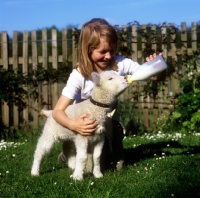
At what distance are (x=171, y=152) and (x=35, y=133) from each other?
3.97 meters

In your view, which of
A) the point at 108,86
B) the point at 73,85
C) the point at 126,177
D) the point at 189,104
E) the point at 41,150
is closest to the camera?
the point at 108,86

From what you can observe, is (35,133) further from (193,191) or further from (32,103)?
(193,191)

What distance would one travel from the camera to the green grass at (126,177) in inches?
162

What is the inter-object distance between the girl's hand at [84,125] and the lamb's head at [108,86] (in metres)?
0.24

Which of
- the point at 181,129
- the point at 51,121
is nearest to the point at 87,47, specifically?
the point at 51,121

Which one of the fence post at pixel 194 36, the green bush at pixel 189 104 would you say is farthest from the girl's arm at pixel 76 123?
the fence post at pixel 194 36

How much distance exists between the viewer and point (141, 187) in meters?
4.27

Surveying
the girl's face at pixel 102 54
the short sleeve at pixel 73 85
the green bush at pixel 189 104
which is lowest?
the green bush at pixel 189 104

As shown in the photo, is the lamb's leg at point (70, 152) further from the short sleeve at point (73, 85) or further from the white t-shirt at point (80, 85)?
the short sleeve at point (73, 85)

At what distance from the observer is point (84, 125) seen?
4645 mm

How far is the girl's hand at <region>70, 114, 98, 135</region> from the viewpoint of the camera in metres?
4.65

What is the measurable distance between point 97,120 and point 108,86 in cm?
40

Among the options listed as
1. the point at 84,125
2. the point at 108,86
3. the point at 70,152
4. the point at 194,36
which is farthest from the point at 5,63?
the point at 108,86

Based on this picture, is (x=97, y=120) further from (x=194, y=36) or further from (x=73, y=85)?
(x=194, y=36)
